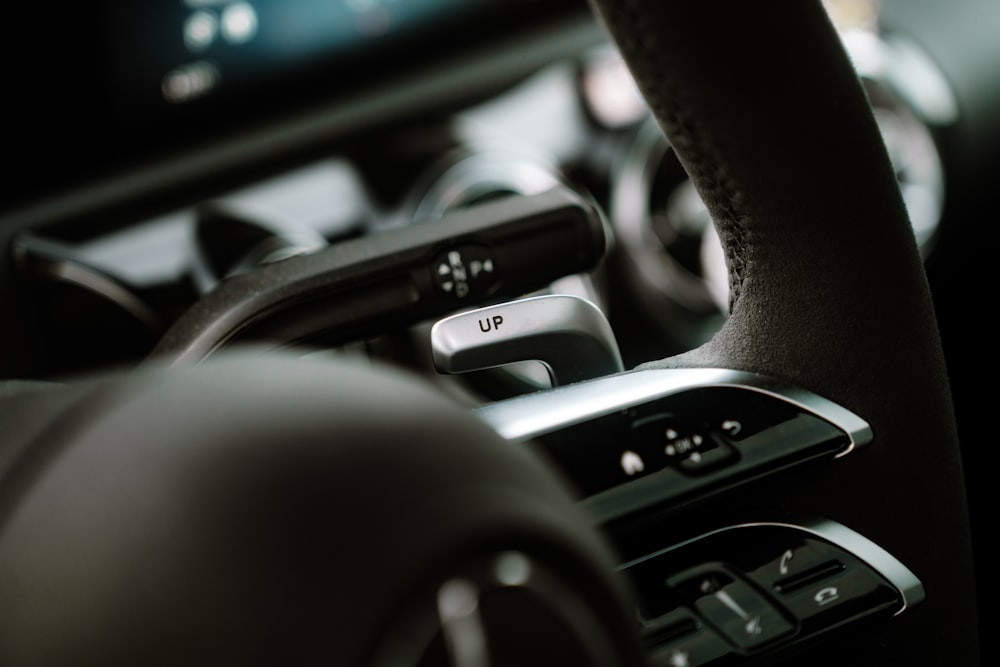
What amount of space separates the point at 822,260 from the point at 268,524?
0.31 m

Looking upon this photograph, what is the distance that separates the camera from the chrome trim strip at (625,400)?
539 mm

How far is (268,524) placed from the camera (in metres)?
0.34

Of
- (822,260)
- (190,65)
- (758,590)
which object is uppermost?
(190,65)

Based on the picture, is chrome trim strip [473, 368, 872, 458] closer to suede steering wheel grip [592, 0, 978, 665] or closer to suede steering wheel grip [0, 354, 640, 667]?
suede steering wheel grip [592, 0, 978, 665]

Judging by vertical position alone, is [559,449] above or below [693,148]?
below

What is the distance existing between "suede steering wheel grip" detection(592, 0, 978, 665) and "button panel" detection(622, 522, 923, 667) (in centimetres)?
2

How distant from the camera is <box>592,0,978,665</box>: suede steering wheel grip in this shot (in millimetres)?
526

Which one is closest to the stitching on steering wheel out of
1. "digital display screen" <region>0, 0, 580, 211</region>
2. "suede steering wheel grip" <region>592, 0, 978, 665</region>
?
"suede steering wheel grip" <region>592, 0, 978, 665</region>

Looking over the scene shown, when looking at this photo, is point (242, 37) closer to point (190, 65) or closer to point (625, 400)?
point (190, 65)

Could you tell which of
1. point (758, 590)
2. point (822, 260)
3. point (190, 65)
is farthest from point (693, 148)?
point (190, 65)

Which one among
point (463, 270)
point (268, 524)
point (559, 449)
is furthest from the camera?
point (463, 270)

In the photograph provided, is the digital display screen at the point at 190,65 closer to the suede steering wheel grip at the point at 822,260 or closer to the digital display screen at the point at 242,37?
the digital display screen at the point at 242,37

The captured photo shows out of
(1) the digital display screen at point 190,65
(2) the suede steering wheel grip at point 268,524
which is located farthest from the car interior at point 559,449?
(1) the digital display screen at point 190,65

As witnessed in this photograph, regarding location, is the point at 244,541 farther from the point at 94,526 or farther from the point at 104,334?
the point at 104,334
